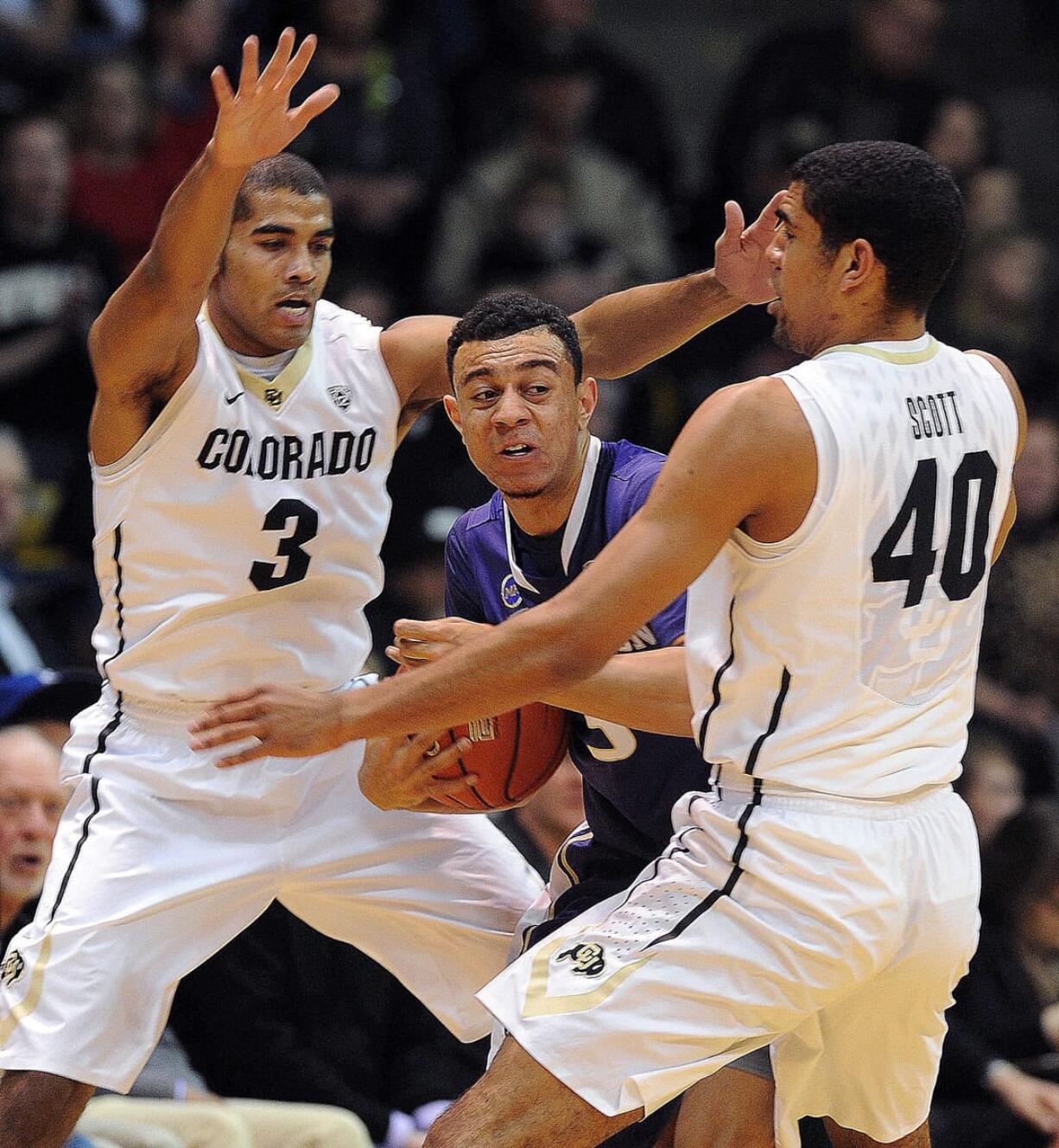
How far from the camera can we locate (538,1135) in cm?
360

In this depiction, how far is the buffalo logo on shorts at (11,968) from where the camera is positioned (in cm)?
442

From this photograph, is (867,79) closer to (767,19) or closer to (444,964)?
(767,19)

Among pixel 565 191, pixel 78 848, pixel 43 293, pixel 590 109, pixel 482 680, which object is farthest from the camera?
pixel 590 109

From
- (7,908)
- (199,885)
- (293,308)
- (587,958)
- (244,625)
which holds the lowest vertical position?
(7,908)

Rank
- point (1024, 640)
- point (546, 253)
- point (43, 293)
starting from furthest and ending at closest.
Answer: point (546, 253), point (43, 293), point (1024, 640)

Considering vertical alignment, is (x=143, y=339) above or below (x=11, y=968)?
above

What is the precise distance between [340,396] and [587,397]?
741 millimetres

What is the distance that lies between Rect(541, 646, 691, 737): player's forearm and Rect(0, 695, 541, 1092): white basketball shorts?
1.02 meters

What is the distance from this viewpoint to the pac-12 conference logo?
4.39m

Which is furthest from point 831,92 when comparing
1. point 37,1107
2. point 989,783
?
point 37,1107

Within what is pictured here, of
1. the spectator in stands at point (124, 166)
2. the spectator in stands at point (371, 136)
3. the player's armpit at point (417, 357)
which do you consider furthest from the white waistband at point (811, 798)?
the spectator in stands at point (124, 166)

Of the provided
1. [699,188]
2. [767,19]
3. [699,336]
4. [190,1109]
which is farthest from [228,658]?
[767,19]

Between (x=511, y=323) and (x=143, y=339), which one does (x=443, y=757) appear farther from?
(x=143, y=339)

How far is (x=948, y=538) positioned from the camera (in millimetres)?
3639
